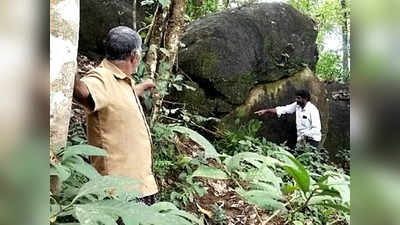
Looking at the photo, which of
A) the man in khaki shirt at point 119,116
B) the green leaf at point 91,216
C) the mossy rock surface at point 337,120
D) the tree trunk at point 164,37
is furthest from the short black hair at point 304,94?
the green leaf at point 91,216

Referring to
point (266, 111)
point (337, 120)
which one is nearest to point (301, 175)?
point (266, 111)

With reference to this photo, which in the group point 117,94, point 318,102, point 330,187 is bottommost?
point 318,102

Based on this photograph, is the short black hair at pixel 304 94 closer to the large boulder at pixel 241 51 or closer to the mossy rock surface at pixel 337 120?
the large boulder at pixel 241 51

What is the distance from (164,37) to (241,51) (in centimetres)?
108

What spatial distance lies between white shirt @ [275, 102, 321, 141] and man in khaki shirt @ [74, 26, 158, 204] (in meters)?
1.54

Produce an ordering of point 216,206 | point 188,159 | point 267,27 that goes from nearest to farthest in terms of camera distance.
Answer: point 188,159, point 216,206, point 267,27

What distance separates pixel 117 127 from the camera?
0.99m

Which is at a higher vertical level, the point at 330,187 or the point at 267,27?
the point at 267,27

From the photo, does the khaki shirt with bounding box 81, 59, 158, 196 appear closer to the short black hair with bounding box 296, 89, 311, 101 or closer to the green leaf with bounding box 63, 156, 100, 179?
the green leaf with bounding box 63, 156, 100, 179

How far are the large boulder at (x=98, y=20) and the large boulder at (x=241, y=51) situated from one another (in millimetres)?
382
